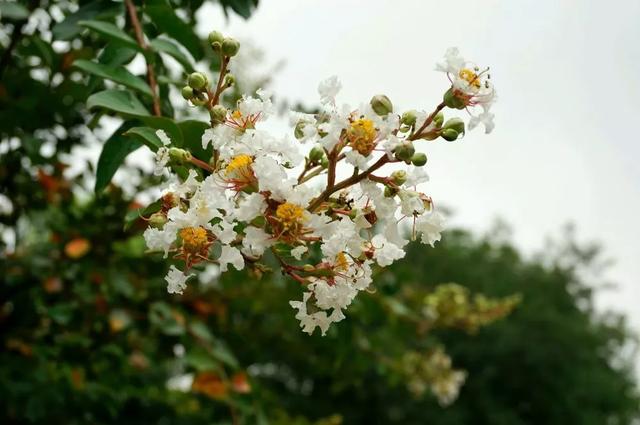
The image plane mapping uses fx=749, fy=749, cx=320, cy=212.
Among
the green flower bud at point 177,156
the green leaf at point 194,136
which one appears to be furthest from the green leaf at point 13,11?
the green flower bud at point 177,156

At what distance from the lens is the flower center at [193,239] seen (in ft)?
Result: 2.31

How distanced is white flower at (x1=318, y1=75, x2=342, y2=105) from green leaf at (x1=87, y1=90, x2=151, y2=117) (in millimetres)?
275

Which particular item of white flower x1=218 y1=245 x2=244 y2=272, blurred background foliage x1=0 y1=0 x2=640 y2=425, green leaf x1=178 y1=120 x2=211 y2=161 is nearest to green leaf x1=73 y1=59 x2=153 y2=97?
blurred background foliage x1=0 y1=0 x2=640 y2=425

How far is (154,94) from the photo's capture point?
106 cm

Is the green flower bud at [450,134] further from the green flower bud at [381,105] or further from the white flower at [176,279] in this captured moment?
the white flower at [176,279]

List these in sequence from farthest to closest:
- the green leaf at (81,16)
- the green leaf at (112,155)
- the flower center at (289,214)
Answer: the green leaf at (81,16) < the green leaf at (112,155) < the flower center at (289,214)

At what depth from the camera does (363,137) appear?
69 centimetres

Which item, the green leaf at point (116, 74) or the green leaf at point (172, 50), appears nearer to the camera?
the green leaf at point (116, 74)

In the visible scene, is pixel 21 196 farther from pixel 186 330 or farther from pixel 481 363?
pixel 481 363

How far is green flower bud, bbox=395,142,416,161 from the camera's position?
0.68 m

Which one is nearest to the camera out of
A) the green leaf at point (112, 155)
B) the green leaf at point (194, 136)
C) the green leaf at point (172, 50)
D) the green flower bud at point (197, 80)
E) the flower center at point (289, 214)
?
the flower center at point (289, 214)

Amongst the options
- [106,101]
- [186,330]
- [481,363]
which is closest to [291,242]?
[106,101]

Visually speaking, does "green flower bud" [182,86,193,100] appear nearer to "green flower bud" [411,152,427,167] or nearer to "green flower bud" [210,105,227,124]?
"green flower bud" [210,105,227,124]

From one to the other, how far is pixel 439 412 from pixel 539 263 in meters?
5.80
